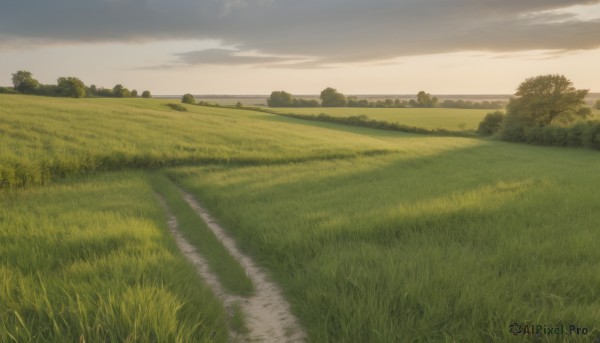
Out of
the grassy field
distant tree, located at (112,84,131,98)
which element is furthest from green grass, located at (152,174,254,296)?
distant tree, located at (112,84,131,98)

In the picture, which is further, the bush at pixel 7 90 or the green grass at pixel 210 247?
the bush at pixel 7 90

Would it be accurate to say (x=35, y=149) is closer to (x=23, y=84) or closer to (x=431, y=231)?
(x=431, y=231)

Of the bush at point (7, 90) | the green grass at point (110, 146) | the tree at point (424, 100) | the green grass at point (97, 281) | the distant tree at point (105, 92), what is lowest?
the green grass at point (97, 281)

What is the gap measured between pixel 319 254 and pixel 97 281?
3.27 m

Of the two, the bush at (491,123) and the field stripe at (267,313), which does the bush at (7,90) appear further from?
the bush at (491,123)

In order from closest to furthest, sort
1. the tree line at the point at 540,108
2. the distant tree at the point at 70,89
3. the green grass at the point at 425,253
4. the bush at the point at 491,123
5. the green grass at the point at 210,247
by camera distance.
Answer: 1. the green grass at the point at 425,253
2. the green grass at the point at 210,247
3. the tree line at the point at 540,108
4. the bush at the point at 491,123
5. the distant tree at the point at 70,89

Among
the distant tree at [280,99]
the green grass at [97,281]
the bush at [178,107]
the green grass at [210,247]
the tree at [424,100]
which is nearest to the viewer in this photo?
the green grass at [97,281]

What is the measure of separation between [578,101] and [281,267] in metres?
51.9

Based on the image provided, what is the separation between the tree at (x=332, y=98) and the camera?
11006cm

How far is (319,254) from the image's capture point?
6.08 m

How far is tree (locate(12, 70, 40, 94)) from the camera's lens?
221 ft

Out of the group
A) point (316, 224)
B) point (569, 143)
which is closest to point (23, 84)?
point (316, 224)

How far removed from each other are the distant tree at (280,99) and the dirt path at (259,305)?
10499cm

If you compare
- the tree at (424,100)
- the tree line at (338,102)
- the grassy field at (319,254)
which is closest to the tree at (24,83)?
the tree line at (338,102)
